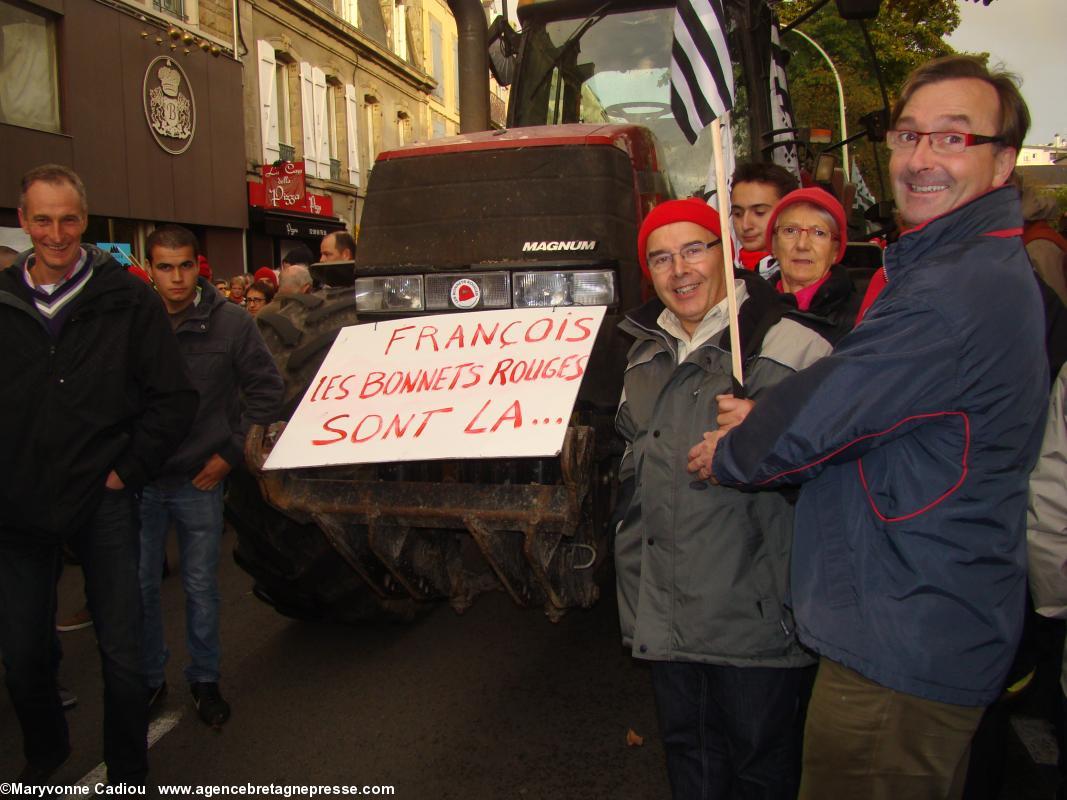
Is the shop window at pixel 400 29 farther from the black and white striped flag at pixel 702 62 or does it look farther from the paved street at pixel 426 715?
the black and white striped flag at pixel 702 62

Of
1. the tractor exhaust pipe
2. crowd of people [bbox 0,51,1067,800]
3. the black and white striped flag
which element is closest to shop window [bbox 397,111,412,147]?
the tractor exhaust pipe

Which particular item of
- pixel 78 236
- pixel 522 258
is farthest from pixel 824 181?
pixel 78 236

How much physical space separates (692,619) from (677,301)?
84 cm

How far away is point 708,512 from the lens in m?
2.26

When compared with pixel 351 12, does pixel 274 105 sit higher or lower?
lower

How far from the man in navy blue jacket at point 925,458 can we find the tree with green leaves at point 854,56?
61.2ft

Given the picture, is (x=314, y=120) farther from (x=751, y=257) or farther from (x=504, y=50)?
(x=751, y=257)

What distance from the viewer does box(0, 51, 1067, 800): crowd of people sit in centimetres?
171

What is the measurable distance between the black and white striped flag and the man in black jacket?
1.96 m

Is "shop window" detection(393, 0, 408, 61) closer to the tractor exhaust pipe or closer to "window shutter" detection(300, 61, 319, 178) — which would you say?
"window shutter" detection(300, 61, 319, 178)

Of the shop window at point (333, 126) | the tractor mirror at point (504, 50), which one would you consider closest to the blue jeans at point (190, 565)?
the tractor mirror at point (504, 50)

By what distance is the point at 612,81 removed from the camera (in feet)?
15.1

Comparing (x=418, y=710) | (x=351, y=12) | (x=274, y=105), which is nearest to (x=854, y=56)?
(x=351, y=12)

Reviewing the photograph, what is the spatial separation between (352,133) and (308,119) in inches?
89.6
